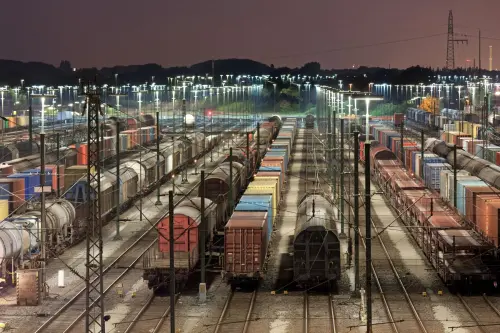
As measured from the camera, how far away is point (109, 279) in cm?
3719

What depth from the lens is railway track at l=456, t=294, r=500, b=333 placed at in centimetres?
2912

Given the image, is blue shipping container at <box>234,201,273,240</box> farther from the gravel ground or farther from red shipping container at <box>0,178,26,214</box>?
red shipping container at <box>0,178,26,214</box>

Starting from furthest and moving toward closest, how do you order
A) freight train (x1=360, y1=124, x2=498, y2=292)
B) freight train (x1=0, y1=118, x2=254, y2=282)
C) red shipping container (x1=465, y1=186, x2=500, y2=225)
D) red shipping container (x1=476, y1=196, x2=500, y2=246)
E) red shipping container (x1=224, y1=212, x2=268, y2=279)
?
red shipping container (x1=465, y1=186, x2=500, y2=225) → red shipping container (x1=476, y1=196, x2=500, y2=246) → freight train (x1=0, y1=118, x2=254, y2=282) → freight train (x1=360, y1=124, x2=498, y2=292) → red shipping container (x1=224, y1=212, x2=268, y2=279)

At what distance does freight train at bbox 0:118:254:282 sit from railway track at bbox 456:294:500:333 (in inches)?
632

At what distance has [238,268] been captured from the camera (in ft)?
110

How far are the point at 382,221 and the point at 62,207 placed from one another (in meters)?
20.1

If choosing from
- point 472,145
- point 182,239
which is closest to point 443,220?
point 182,239

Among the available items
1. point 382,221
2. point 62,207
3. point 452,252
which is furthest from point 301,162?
point 452,252

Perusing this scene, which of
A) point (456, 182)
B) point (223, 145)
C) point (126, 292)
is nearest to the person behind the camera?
point (126, 292)

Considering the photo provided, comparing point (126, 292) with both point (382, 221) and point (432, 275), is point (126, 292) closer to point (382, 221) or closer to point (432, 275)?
point (432, 275)

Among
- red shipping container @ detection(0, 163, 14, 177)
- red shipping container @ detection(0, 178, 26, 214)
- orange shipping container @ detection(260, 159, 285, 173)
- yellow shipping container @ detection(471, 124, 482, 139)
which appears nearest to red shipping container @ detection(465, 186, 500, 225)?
orange shipping container @ detection(260, 159, 285, 173)

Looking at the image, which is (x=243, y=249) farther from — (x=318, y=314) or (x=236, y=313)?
(x=318, y=314)

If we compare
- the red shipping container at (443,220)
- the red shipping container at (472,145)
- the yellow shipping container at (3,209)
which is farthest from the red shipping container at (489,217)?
the red shipping container at (472,145)

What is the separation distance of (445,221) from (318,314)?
35.7 ft
